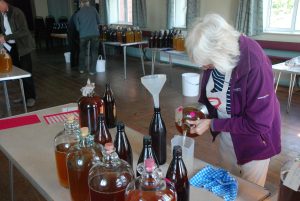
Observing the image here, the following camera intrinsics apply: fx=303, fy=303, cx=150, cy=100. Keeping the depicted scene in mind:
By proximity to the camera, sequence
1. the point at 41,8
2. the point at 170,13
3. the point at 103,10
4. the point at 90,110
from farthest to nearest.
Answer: the point at 41,8 < the point at 103,10 < the point at 170,13 < the point at 90,110

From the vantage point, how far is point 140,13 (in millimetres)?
6969

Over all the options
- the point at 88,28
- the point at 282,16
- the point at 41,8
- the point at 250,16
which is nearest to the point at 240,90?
the point at 250,16

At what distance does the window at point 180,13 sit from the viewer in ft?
20.7

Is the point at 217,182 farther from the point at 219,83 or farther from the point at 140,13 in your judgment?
the point at 140,13

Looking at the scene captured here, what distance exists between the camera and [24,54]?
3543 mm

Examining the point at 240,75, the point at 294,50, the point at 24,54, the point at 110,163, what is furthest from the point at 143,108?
the point at 110,163

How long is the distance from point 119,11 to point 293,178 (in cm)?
808

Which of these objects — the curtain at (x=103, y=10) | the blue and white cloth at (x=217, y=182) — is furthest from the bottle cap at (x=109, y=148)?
the curtain at (x=103, y=10)

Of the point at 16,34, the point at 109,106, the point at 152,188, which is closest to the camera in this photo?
the point at 152,188

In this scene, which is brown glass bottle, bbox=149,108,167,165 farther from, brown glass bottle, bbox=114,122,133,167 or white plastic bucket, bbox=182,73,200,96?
white plastic bucket, bbox=182,73,200,96

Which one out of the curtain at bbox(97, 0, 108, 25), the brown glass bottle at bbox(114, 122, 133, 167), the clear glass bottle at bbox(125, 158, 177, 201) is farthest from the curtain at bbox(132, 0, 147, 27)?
the clear glass bottle at bbox(125, 158, 177, 201)

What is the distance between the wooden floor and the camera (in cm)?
239

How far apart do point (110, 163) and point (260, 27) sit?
468cm

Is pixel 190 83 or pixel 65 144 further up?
pixel 65 144
